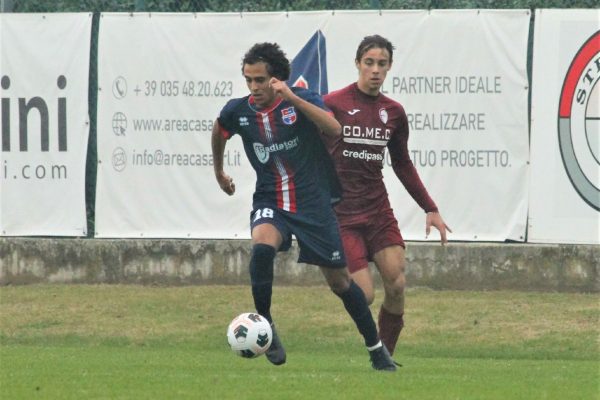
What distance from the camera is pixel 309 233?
34.0ft

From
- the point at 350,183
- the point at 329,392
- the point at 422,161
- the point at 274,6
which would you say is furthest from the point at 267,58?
the point at 274,6

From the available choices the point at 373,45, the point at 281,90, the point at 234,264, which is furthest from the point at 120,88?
the point at 281,90

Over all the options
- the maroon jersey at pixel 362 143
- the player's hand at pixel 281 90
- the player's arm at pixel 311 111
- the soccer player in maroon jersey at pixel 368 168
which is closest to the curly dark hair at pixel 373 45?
the soccer player in maroon jersey at pixel 368 168

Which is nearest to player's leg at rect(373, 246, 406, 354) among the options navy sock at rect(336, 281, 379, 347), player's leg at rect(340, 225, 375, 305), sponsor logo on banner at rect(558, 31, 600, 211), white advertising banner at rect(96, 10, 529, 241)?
player's leg at rect(340, 225, 375, 305)

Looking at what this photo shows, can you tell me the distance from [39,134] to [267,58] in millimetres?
6809

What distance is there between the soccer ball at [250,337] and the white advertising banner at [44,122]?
21.9 ft

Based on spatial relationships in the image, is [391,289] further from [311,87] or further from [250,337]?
[311,87]

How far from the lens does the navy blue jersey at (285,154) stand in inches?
409

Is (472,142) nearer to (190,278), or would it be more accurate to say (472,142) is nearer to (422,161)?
(422,161)

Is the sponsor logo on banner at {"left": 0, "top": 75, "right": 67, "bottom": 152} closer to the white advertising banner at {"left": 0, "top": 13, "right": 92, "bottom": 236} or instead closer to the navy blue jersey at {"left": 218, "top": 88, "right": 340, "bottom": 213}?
the white advertising banner at {"left": 0, "top": 13, "right": 92, "bottom": 236}

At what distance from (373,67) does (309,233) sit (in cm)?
150

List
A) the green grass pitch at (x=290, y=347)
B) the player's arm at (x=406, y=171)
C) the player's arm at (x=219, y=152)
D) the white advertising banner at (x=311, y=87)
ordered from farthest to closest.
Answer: the white advertising banner at (x=311, y=87) → the player's arm at (x=406, y=171) → the player's arm at (x=219, y=152) → the green grass pitch at (x=290, y=347)

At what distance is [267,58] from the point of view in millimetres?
10344

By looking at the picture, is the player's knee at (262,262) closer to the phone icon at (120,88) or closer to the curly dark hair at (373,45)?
the curly dark hair at (373,45)
